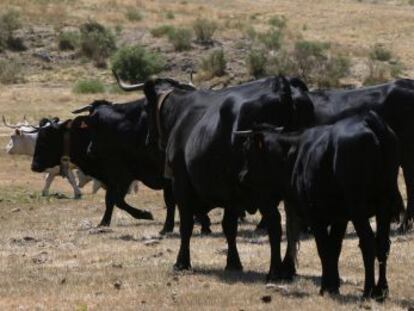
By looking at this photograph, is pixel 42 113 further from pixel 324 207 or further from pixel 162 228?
pixel 324 207

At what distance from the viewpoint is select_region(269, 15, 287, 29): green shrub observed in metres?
71.0

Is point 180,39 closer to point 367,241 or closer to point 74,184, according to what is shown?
point 74,184

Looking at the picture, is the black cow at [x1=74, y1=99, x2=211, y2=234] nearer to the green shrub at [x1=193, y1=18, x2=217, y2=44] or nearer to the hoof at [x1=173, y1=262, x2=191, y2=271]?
the hoof at [x1=173, y1=262, x2=191, y2=271]

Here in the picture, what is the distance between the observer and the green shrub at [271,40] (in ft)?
190

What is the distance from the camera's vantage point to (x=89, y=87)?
44844mm

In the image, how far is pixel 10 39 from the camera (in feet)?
184

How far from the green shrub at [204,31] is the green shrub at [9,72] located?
37.7ft

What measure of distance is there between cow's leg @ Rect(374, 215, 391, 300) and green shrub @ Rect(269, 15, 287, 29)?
60.6 m

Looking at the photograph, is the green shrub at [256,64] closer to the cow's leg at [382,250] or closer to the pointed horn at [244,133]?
the pointed horn at [244,133]

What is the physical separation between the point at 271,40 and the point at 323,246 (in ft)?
160

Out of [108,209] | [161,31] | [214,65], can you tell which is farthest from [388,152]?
[161,31]

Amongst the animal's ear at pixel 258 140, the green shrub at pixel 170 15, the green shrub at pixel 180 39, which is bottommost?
the green shrub at pixel 170 15

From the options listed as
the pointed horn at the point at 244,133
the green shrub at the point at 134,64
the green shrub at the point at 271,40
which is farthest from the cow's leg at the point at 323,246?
the green shrub at the point at 271,40

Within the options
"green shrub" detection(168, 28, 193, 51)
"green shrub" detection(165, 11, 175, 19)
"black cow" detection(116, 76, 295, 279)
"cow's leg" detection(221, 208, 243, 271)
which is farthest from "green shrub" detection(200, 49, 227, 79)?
"cow's leg" detection(221, 208, 243, 271)
